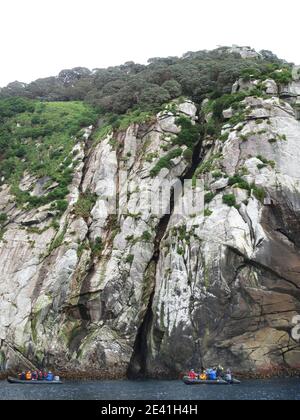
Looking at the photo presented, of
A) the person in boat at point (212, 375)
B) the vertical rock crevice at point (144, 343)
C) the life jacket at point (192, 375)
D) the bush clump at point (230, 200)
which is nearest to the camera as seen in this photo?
the life jacket at point (192, 375)

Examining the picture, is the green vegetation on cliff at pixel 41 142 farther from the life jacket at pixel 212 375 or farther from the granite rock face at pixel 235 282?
the life jacket at pixel 212 375

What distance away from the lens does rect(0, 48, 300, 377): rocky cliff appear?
53.8m

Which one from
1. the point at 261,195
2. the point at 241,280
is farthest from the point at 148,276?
the point at 261,195

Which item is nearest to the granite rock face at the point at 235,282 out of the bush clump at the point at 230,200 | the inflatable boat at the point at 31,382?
the bush clump at the point at 230,200

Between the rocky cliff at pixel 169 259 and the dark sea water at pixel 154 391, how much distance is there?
18.2 ft

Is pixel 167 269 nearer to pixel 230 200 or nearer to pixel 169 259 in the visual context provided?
pixel 169 259

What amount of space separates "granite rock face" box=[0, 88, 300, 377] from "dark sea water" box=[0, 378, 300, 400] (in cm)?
549

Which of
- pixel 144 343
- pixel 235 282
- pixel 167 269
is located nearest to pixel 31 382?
pixel 144 343

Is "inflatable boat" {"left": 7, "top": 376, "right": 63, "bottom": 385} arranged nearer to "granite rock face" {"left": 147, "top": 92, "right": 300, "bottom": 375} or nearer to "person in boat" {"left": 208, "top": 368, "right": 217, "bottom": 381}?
"granite rock face" {"left": 147, "top": 92, "right": 300, "bottom": 375}

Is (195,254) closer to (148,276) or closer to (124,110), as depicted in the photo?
(148,276)

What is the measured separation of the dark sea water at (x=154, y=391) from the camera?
126 feet

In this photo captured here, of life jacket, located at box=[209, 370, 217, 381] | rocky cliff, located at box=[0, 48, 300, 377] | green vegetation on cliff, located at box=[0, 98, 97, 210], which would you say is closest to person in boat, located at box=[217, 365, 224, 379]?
life jacket, located at box=[209, 370, 217, 381]

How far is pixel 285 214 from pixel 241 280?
904 centimetres

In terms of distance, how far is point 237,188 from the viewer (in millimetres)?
58656
